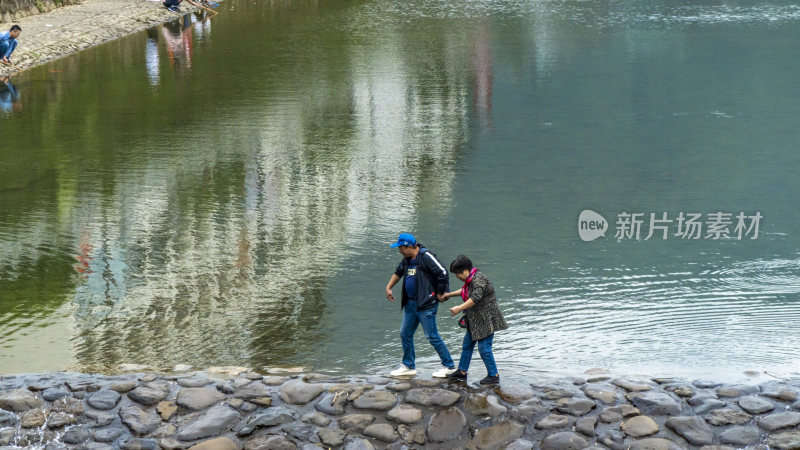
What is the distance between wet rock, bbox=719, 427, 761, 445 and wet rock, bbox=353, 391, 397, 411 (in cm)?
384

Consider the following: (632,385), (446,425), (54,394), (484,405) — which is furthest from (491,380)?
(54,394)

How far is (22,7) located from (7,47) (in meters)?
9.31

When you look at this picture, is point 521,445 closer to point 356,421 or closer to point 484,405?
point 484,405

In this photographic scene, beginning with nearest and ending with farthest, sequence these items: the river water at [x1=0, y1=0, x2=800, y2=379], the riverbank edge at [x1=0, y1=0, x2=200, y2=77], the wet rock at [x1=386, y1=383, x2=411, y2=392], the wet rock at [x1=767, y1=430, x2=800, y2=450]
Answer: the wet rock at [x1=767, y1=430, x2=800, y2=450] < the wet rock at [x1=386, y1=383, x2=411, y2=392] < the river water at [x1=0, y1=0, x2=800, y2=379] < the riverbank edge at [x1=0, y1=0, x2=200, y2=77]

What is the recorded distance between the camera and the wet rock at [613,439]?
10.3m

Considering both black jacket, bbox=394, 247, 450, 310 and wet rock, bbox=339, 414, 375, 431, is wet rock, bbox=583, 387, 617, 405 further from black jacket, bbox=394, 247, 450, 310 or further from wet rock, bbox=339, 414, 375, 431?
wet rock, bbox=339, 414, 375, 431

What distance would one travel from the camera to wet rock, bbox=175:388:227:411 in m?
11.2

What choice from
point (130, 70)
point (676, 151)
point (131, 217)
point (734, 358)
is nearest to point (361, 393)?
point (734, 358)

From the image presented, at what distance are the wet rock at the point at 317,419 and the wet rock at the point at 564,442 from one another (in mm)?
2560

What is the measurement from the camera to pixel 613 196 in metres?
20.5

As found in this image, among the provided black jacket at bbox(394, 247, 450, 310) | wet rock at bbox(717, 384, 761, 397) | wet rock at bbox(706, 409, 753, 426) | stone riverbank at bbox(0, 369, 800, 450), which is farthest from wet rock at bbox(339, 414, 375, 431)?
wet rock at bbox(717, 384, 761, 397)

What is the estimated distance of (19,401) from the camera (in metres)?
11.3

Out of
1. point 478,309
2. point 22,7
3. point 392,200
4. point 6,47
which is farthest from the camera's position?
point 22,7

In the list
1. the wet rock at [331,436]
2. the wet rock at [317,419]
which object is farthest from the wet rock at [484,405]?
the wet rock at [317,419]
